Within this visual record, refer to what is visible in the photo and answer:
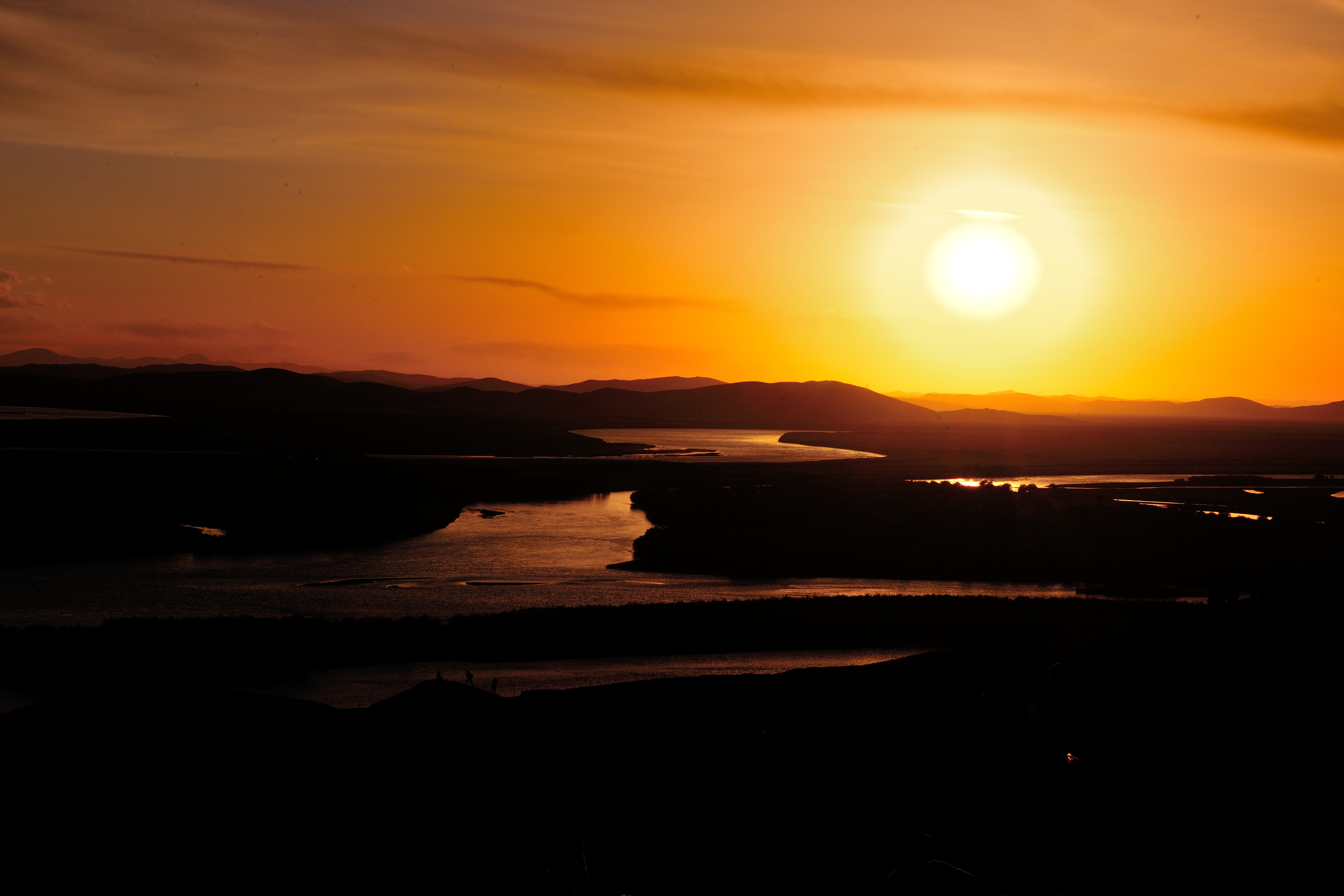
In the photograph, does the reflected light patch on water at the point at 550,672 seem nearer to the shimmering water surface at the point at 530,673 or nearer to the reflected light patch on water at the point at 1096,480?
the shimmering water surface at the point at 530,673

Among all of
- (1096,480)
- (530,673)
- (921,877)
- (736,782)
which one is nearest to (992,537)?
(530,673)

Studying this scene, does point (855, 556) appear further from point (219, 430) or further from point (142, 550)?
point (219, 430)

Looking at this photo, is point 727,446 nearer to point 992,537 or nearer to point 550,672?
point 992,537

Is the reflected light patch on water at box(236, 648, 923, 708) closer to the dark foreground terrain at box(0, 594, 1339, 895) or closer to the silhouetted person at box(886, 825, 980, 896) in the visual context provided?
the dark foreground terrain at box(0, 594, 1339, 895)

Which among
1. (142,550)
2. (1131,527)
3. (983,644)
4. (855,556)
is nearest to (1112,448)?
(1131,527)

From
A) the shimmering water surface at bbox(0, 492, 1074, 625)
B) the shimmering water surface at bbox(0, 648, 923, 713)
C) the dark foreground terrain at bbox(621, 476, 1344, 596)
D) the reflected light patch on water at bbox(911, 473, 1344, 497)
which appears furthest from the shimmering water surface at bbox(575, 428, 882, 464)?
the shimmering water surface at bbox(0, 648, 923, 713)

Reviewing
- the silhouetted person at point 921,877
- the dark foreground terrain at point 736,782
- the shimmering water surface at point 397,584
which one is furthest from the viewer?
the shimmering water surface at point 397,584

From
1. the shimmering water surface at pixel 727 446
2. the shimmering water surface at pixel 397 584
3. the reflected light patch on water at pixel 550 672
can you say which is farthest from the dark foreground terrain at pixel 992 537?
the shimmering water surface at pixel 727 446
